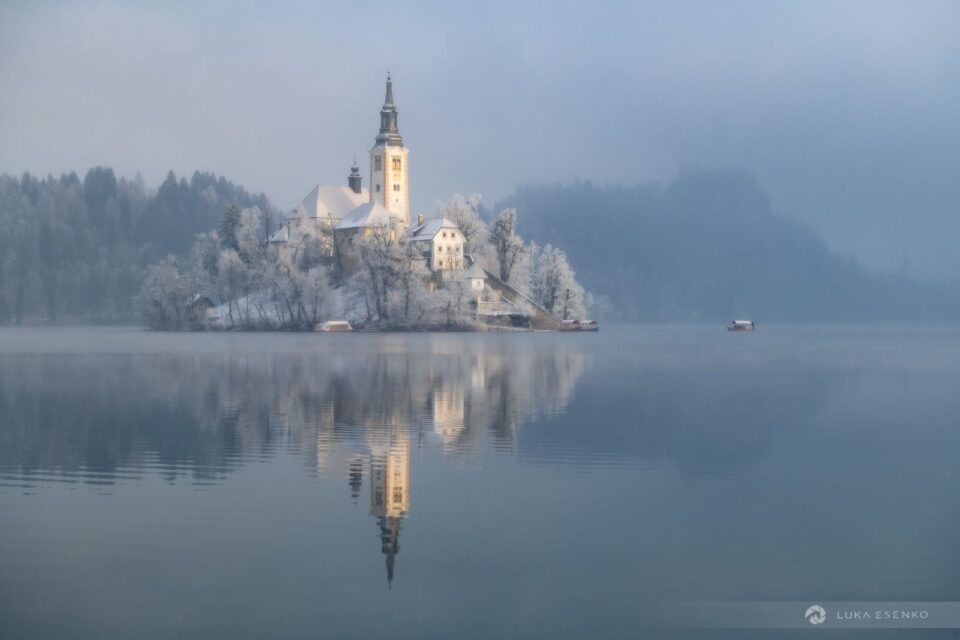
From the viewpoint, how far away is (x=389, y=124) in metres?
137

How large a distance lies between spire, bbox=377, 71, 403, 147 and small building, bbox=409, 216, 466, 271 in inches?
713

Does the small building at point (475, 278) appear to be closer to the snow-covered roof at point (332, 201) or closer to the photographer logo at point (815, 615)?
the snow-covered roof at point (332, 201)

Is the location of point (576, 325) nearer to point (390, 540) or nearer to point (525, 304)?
point (525, 304)

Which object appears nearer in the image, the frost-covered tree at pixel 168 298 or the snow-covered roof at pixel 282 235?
the frost-covered tree at pixel 168 298

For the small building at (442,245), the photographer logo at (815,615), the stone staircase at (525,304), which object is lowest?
the photographer logo at (815,615)

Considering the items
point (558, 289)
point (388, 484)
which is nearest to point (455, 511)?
point (388, 484)

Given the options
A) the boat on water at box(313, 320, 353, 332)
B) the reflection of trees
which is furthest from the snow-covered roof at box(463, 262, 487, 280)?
the reflection of trees

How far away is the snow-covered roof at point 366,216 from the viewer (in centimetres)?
12356

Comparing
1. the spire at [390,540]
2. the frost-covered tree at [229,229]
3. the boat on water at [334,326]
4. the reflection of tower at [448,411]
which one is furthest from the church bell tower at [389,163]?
the spire at [390,540]

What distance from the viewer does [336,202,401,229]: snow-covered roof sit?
123562 mm

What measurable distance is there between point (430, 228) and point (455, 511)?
352 feet

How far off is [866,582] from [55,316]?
181754mm

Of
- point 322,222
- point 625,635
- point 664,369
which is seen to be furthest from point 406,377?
point 322,222

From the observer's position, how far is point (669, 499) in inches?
727
